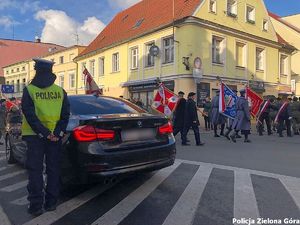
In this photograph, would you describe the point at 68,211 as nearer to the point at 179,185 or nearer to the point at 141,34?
the point at 179,185

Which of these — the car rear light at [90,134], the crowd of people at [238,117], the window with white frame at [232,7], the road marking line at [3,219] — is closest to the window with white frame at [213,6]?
the window with white frame at [232,7]

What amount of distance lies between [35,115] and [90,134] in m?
0.80

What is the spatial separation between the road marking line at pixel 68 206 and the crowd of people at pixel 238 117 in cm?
640

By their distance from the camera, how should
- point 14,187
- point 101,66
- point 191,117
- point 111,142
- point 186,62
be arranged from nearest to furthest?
1. point 111,142
2. point 14,187
3. point 191,117
4. point 186,62
5. point 101,66

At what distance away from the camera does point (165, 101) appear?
54.9 feet

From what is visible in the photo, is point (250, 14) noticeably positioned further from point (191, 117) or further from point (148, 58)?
point (191, 117)

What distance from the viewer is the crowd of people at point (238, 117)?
12703 millimetres

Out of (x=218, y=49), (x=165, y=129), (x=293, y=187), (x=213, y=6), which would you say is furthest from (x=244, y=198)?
(x=213, y=6)

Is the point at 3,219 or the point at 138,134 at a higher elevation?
the point at 138,134

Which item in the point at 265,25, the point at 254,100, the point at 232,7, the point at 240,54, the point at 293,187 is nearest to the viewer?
the point at 293,187

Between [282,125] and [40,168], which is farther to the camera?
[282,125]

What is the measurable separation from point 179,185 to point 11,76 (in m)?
54.6

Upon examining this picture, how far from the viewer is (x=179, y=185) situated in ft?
21.9

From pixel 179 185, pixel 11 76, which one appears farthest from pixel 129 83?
pixel 11 76
